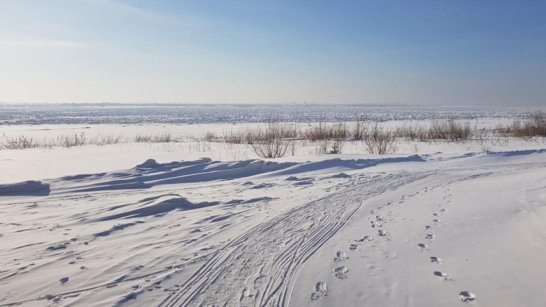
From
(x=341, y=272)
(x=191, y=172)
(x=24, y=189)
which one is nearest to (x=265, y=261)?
(x=341, y=272)

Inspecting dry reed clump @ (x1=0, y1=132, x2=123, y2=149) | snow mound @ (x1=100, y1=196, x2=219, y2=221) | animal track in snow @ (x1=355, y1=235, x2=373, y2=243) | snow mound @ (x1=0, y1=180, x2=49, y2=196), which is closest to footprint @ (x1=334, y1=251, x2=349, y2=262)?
animal track in snow @ (x1=355, y1=235, x2=373, y2=243)

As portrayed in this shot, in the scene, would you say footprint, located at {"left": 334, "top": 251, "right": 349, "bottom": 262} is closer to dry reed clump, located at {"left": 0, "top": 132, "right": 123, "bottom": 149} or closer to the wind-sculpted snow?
the wind-sculpted snow

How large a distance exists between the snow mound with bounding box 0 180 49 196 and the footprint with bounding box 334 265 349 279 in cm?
643

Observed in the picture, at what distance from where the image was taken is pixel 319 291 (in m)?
3.67

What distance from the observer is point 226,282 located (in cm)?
387

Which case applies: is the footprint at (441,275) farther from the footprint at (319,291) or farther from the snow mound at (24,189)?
the snow mound at (24,189)

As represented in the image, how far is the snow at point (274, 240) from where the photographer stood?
3.63 meters

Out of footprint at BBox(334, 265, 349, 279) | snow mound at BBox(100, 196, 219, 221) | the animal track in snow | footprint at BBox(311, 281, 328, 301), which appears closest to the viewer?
footprint at BBox(311, 281, 328, 301)

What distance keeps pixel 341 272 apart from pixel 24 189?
6925mm

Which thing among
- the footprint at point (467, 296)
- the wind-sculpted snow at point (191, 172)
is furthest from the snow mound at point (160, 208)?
the footprint at point (467, 296)

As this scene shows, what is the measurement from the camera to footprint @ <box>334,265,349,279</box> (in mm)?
3986

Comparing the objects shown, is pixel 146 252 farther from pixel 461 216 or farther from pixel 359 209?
pixel 461 216

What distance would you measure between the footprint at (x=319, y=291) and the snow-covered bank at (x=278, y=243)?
0.06ft

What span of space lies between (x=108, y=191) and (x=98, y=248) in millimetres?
3765
